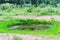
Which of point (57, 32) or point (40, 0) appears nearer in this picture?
point (57, 32)

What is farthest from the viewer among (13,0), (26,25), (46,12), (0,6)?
(13,0)

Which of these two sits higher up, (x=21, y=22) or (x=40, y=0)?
(x=21, y=22)

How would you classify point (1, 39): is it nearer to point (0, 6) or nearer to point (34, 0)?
point (0, 6)

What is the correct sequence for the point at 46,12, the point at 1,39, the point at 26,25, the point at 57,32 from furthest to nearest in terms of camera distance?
the point at 46,12
the point at 26,25
the point at 57,32
the point at 1,39

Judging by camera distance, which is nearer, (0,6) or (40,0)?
(0,6)

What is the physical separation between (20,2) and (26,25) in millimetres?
24989

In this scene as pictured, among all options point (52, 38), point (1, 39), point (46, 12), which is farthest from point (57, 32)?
point (46, 12)

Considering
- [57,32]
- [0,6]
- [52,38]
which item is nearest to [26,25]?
[57,32]

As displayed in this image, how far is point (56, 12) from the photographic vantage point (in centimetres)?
3284

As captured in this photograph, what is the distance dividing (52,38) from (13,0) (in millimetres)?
31093

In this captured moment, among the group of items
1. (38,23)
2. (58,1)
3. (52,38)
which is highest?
(52,38)

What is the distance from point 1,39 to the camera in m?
13.1

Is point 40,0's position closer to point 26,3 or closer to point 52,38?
point 26,3

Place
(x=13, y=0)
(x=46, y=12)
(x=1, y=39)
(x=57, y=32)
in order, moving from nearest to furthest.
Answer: (x=1, y=39)
(x=57, y=32)
(x=46, y=12)
(x=13, y=0)
